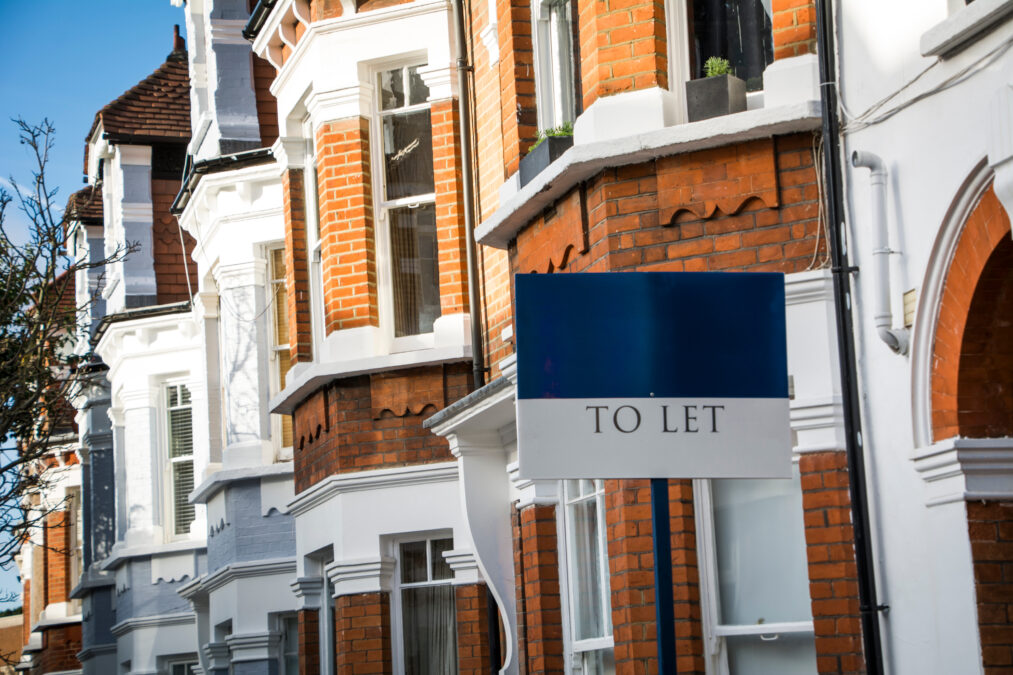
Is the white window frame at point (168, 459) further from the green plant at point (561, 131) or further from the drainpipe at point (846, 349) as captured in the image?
the drainpipe at point (846, 349)

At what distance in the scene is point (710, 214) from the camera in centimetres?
789

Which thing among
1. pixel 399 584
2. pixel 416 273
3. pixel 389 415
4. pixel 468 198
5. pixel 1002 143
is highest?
pixel 468 198

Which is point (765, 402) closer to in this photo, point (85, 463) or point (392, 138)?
point (392, 138)

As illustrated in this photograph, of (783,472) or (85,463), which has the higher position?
(85,463)

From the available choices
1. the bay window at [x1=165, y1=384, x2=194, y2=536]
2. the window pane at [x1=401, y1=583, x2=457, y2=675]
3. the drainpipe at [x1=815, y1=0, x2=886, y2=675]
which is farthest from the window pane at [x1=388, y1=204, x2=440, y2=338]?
the bay window at [x1=165, y1=384, x2=194, y2=536]

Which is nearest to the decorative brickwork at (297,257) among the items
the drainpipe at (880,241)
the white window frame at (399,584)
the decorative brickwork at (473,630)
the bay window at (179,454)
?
the white window frame at (399,584)

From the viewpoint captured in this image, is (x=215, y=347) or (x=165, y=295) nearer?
(x=215, y=347)

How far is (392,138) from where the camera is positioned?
12.7 m

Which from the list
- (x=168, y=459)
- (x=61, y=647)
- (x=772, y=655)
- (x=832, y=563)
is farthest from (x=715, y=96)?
(x=61, y=647)

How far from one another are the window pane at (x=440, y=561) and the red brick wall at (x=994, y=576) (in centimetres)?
611

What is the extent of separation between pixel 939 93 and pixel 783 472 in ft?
8.13

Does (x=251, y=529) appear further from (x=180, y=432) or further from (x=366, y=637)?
(x=180, y=432)

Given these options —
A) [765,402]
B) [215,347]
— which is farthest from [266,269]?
[765,402]

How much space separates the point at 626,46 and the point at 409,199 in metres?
4.40
